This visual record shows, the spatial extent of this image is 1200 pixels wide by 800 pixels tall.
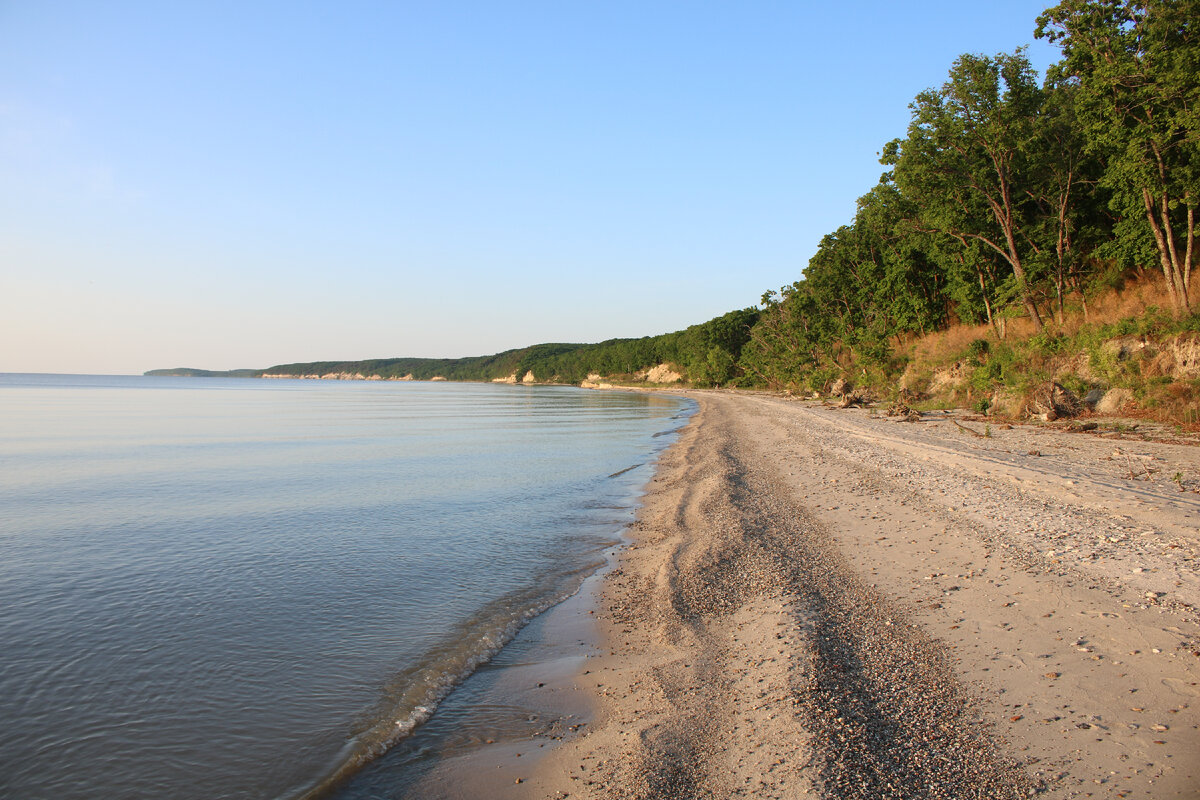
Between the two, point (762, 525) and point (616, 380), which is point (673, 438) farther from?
point (616, 380)

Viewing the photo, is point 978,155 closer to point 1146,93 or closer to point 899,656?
point 1146,93

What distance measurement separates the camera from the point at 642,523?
14.5 meters

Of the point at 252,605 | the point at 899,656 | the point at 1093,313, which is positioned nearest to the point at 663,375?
the point at 1093,313

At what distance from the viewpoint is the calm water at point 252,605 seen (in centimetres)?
568

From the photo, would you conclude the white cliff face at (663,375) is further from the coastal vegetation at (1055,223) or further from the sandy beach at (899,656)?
the sandy beach at (899,656)

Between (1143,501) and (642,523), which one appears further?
(642,523)

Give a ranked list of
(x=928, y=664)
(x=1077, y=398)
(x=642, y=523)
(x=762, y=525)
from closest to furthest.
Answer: (x=928, y=664) → (x=762, y=525) → (x=642, y=523) → (x=1077, y=398)

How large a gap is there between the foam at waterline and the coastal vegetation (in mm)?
22242

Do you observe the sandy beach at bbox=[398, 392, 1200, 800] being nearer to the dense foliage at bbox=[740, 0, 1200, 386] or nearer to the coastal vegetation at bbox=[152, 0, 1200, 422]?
the coastal vegetation at bbox=[152, 0, 1200, 422]

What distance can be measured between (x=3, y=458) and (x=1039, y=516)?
1363 inches

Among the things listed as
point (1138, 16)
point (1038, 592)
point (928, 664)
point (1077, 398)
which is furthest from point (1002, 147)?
point (928, 664)

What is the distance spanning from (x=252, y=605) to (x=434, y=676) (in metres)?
3.93

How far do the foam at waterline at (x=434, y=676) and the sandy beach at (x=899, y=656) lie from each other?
0.79 metres

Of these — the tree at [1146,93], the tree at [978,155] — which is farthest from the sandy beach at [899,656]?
the tree at [978,155]
